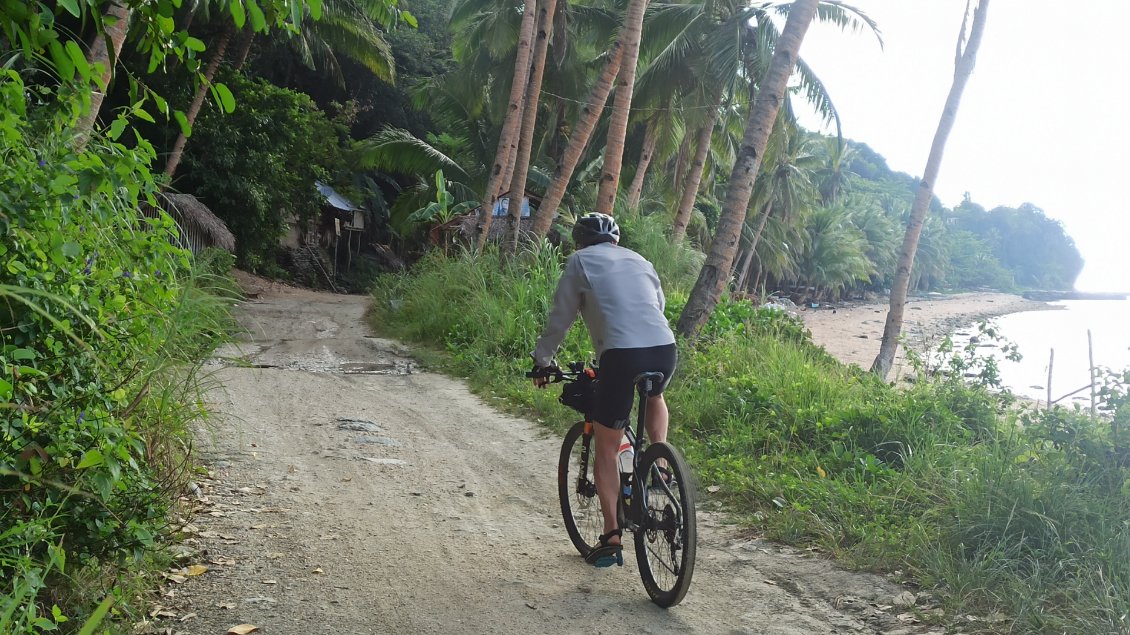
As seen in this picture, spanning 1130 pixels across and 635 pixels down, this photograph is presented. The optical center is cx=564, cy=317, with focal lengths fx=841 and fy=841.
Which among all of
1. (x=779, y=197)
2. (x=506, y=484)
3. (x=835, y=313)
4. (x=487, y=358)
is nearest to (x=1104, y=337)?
(x=779, y=197)

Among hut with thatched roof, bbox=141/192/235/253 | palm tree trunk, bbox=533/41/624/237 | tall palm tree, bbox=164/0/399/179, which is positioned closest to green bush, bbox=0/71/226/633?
palm tree trunk, bbox=533/41/624/237

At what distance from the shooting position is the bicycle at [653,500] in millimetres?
3656

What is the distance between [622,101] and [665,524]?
399 inches

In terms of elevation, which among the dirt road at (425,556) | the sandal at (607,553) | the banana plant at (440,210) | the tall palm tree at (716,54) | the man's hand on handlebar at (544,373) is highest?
the tall palm tree at (716,54)

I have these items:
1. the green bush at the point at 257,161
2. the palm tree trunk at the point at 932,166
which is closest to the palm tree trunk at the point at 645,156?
the palm tree trunk at the point at 932,166

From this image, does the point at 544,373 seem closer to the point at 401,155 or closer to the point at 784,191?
the point at 401,155

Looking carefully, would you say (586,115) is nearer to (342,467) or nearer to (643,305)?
(342,467)

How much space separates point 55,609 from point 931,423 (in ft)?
18.2

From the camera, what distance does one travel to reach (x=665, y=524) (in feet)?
12.4

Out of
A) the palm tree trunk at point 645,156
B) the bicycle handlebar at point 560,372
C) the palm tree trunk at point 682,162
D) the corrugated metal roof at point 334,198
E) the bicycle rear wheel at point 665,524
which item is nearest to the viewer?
the bicycle rear wheel at point 665,524

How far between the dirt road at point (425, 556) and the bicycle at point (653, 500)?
19cm

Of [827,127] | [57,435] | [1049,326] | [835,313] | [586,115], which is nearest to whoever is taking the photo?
[57,435]

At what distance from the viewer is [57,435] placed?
2.84m

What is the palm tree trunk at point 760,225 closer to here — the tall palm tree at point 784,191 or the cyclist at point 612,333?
the tall palm tree at point 784,191
